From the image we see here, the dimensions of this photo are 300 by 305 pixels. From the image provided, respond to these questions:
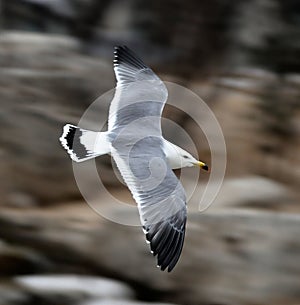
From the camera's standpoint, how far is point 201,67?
6844 millimetres

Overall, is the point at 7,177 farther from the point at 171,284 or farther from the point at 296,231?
A: the point at 296,231

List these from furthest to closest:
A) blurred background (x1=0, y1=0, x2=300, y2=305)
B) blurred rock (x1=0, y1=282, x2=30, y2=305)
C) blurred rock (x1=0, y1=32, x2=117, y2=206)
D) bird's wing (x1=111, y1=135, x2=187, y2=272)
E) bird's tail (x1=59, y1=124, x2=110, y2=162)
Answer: blurred rock (x1=0, y1=32, x2=117, y2=206) < blurred background (x1=0, y1=0, x2=300, y2=305) < bird's tail (x1=59, y1=124, x2=110, y2=162) < blurred rock (x1=0, y1=282, x2=30, y2=305) < bird's wing (x1=111, y1=135, x2=187, y2=272)

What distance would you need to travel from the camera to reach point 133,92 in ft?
15.3

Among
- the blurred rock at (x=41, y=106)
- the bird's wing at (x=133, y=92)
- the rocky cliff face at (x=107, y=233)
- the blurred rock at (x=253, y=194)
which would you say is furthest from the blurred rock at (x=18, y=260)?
the blurred rock at (x=253, y=194)

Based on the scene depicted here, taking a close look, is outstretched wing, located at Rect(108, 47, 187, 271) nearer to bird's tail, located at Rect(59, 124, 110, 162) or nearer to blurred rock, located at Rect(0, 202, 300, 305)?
bird's tail, located at Rect(59, 124, 110, 162)

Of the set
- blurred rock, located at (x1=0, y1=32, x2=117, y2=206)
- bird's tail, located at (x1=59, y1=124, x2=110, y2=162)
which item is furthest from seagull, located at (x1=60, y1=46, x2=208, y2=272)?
blurred rock, located at (x1=0, y1=32, x2=117, y2=206)

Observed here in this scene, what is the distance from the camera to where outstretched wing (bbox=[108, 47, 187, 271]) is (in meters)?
3.98

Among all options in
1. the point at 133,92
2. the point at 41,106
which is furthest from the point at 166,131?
the point at 133,92

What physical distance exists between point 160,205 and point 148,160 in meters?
0.23

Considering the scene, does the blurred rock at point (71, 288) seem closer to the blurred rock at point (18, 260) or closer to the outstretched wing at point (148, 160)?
the blurred rock at point (18, 260)

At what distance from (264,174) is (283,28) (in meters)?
1.47

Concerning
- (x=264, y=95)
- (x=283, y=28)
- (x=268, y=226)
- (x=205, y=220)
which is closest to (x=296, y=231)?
(x=268, y=226)

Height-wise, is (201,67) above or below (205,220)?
above

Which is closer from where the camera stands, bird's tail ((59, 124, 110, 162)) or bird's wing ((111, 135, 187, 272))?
bird's wing ((111, 135, 187, 272))
